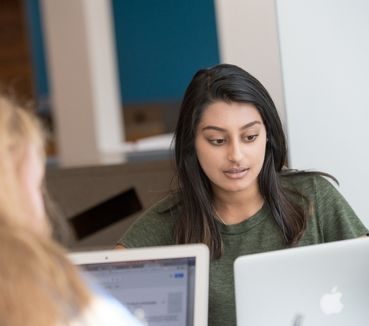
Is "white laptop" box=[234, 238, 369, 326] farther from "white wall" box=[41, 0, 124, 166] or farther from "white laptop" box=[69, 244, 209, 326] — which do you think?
"white wall" box=[41, 0, 124, 166]

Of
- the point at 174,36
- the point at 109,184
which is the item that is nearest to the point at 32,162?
the point at 109,184

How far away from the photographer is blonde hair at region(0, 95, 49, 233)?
3.57 ft

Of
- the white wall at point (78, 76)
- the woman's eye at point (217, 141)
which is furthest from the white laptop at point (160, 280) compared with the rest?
the white wall at point (78, 76)

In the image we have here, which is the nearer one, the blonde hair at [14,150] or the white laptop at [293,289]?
the blonde hair at [14,150]

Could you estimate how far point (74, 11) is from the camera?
564 cm

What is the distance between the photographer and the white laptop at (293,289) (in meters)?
1.72

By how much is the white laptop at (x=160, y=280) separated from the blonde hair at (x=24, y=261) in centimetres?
60

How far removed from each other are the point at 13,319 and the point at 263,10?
1722 mm

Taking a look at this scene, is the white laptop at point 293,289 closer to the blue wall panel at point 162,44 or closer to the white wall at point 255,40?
the white wall at point 255,40

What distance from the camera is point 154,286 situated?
173cm

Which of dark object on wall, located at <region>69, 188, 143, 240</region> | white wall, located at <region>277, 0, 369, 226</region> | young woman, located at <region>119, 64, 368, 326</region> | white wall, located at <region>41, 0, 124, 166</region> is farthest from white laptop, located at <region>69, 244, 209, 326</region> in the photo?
white wall, located at <region>41, 0, 124, 166</region>

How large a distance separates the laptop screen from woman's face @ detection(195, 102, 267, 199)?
0.51m

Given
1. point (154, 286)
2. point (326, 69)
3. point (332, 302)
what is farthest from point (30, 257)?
point (326, 69)

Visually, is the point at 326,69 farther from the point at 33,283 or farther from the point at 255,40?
the point at 33,283
